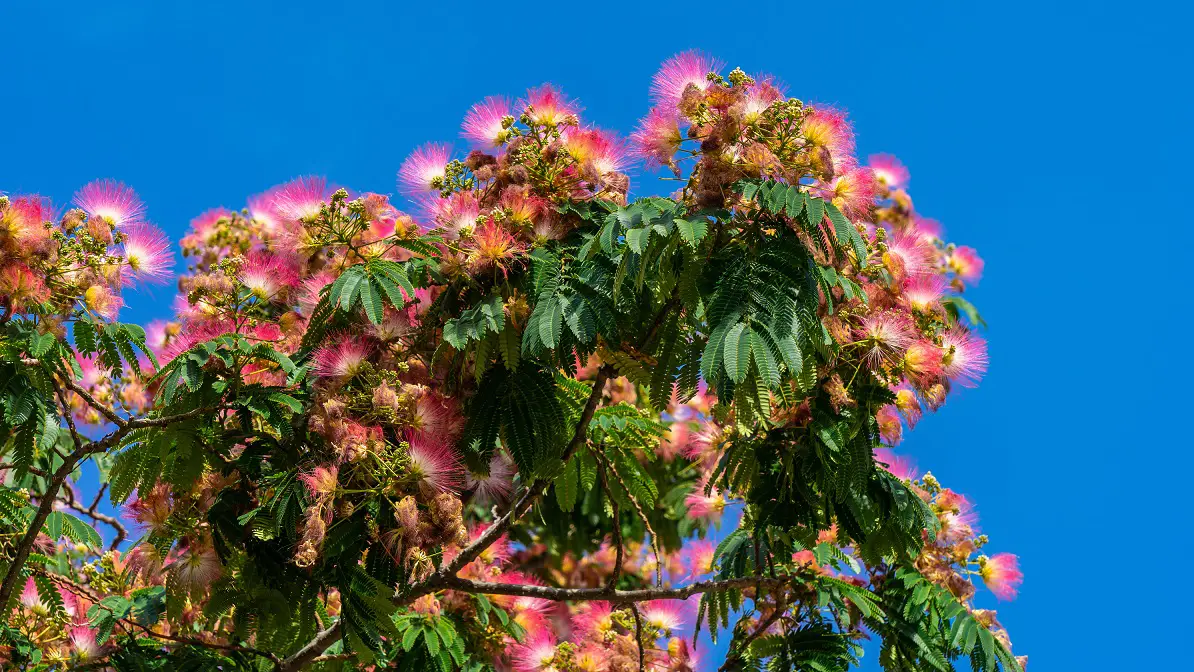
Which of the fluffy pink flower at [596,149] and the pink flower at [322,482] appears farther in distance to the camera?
the fluffy pink flower at [596,149]

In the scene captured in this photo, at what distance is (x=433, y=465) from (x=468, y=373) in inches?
23.7

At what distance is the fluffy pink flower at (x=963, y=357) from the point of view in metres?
4.86

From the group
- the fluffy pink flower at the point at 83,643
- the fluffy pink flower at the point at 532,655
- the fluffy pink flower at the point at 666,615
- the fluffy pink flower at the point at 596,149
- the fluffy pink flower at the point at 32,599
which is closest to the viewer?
the fluffy pink flower at the point at 596,149

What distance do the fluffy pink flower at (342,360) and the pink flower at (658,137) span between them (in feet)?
4.04

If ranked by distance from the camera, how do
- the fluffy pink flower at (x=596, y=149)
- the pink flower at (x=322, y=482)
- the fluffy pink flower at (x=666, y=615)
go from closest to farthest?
the pink flower at (x=322, y=482), the fluffy pink flower at (x=596, y=149), the fluffy pink flower at (x=666, y=615)

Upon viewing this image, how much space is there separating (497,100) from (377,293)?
0.91 meters

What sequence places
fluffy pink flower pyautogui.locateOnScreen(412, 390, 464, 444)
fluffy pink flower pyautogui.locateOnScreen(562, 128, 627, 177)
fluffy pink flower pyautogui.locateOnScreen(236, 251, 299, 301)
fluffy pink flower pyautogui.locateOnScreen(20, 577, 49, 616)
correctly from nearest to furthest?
1. fluffy pink flower pyautogui.locateOnScreen(412, 390, 464, 444)
2. fluffy pink flower pyautogui.locateOnScreen(562, 128, 627, 177)
3. fluffy pink flower pyautogui.locateOnScreen(236, 251, 299, 301)
4. fluffy pink flower pyautogui.locateOnScreen(20, 577, 49, 616)

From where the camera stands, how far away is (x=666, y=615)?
641 cm

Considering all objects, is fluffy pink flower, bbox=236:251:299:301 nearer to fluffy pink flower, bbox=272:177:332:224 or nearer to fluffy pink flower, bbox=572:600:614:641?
fluffy pink flower, bbox=272:177:332:224

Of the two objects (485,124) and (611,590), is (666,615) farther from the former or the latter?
(485,124)

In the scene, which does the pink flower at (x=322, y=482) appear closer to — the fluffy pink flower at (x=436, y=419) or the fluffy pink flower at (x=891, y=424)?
the fluffy pink flower at (x=436, y=419)

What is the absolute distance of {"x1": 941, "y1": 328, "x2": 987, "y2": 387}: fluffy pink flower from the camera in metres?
4.86

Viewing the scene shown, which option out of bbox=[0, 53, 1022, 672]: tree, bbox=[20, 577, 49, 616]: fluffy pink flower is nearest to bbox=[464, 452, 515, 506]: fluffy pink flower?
bbox=[0, 53, 1022, 672]: tree

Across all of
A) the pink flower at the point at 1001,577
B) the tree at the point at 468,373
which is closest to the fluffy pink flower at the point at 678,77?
the tree at the point at 468,373
